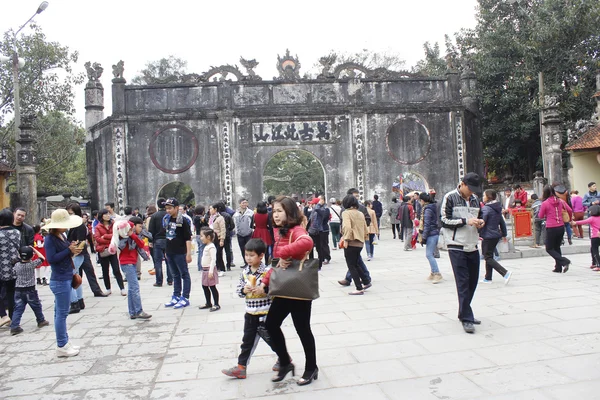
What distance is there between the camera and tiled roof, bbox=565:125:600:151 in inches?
721

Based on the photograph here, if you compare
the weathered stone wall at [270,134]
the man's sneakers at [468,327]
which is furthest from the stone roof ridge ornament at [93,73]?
the man's sneakers at [468,327]

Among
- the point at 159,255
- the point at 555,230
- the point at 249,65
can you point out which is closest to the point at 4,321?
the point at 159,255

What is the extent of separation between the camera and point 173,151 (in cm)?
2005

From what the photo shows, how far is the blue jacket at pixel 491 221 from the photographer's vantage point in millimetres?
7836

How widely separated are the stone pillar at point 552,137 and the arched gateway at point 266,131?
3.98 meters

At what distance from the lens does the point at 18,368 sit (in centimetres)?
482

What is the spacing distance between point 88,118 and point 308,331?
1990 cm

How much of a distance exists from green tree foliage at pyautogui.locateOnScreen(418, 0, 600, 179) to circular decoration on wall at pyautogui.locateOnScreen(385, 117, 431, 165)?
3.46 metres

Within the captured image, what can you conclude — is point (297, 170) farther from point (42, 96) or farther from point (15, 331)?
point (15, 331)

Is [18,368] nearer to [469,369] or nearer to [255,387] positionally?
[255,387]

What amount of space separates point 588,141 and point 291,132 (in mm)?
11189

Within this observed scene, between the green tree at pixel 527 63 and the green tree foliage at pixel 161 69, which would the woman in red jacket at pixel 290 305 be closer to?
the green tree at pixel 527 63

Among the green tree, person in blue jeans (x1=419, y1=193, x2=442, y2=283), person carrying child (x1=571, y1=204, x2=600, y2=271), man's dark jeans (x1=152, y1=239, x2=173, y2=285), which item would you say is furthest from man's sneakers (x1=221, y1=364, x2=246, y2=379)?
the green tree

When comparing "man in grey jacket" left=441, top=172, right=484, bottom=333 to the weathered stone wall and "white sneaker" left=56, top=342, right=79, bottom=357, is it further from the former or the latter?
the weathered stone wall
